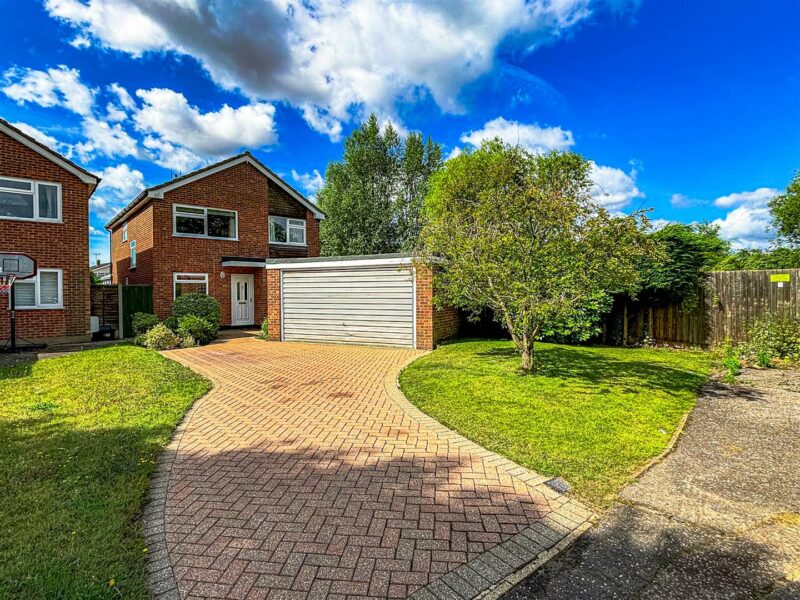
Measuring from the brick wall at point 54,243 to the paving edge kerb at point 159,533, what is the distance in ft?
40.3

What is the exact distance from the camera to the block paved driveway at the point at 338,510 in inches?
94.3

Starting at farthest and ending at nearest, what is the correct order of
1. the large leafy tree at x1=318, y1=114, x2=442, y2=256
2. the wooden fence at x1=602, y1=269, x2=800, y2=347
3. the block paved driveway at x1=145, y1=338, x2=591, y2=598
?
the large leafy tree at x1=318, y1=114, x2=442, y2=256 < the wooden fence at x1=602, y1=269, x2=800, y2=347 < the block paved driveway at x1=145, y1=338, x2=591, y2=598

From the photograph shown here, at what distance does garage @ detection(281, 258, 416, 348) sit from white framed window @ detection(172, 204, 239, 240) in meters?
6.12

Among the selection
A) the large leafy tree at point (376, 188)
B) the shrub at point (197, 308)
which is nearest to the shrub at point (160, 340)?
the shrub at point (197, 308)

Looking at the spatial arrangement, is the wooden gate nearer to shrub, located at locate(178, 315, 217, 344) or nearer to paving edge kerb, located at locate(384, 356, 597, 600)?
shrub, located at locate(178, 315, 217, 344)

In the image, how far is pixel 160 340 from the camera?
12.1 metres

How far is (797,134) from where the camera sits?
13.5 metres

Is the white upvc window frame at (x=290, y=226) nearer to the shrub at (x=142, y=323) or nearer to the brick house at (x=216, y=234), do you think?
the brick house at (x=216, y=234)

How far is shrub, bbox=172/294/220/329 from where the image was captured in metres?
14.0

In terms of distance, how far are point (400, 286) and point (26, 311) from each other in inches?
477

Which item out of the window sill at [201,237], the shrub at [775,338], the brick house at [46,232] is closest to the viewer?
the shrub at [775,338]

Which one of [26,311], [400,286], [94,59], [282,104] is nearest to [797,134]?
[400,286]

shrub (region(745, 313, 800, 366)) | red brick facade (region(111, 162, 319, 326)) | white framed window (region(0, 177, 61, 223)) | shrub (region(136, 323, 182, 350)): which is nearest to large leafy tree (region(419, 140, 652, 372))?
shrub (region(745, 313, 800, 366))

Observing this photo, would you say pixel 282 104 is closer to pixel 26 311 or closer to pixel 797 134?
pixel 26 311
